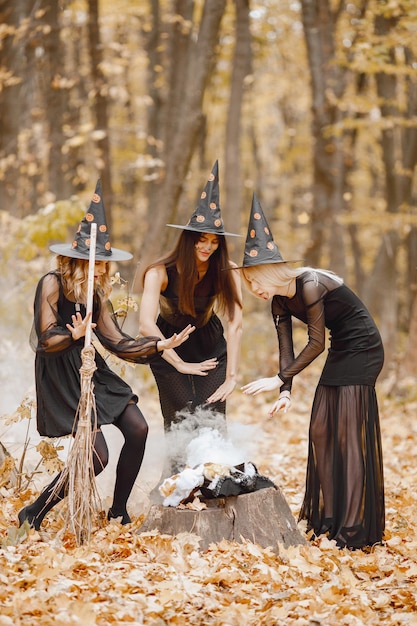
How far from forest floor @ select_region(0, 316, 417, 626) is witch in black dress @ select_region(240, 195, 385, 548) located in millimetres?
240

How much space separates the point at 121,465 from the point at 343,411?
1.55 metres

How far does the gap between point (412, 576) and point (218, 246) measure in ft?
8.34

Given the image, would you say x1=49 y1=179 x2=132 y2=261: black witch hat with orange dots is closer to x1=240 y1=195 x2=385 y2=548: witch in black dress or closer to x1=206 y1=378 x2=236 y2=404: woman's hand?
x1=240 y1=195 x2=385 y2=548: witch in black dress

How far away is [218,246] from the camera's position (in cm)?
579

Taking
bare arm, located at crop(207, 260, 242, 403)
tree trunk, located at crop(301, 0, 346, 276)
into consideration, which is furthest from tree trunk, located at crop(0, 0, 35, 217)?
bare arm, located at crop(207, 260, 242, 403)

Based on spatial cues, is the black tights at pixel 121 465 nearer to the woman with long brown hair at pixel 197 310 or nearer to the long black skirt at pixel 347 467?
the woman with long brown hair at pixel 197 310

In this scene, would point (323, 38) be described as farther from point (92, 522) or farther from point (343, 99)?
point (92, 522)

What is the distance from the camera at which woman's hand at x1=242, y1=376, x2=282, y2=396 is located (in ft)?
16.9

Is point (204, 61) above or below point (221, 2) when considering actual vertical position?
below

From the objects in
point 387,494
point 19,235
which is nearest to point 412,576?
point 387,494

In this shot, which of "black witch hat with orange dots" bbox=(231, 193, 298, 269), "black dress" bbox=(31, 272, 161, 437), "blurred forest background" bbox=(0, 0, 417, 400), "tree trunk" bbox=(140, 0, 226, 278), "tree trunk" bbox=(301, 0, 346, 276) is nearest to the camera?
"black dress" bbox=(31, 272, 161, 437)

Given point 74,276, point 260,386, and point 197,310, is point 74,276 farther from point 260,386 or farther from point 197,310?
point 260,386

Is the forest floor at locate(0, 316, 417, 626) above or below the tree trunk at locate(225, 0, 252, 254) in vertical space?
below

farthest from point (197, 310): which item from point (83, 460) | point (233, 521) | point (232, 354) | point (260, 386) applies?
point (233, 521)
